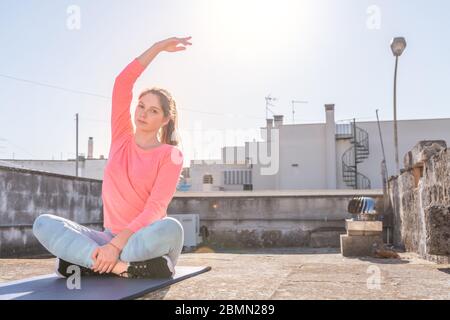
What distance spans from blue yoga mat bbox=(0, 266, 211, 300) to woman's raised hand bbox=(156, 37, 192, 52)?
164 centimetres

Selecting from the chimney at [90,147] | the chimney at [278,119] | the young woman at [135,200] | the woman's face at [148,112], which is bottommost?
the young woman at [135,200]

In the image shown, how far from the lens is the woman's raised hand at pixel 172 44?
325 centimetres

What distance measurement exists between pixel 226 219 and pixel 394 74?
6565 millimetres

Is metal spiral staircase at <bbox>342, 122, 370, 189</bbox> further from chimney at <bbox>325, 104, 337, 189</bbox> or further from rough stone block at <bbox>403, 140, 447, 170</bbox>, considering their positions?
rough stone block at <bbox>403, 140, 447, 170</bbox>

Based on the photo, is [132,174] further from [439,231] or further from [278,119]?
[278,119]

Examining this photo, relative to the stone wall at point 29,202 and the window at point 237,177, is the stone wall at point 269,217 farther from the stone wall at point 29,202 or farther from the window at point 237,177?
the window at point 237,177

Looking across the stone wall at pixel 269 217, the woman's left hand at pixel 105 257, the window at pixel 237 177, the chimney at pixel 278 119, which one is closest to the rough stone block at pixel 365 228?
the woman's left hand at pixel 105 257

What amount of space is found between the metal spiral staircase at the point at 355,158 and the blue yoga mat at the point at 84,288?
2706 cm

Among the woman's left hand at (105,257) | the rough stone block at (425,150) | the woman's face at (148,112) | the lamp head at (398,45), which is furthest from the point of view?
the lamp head at (398,45)

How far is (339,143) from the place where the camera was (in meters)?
29.6

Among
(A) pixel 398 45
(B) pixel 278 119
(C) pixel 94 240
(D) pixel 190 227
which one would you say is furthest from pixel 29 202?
(B) pixel 278 119

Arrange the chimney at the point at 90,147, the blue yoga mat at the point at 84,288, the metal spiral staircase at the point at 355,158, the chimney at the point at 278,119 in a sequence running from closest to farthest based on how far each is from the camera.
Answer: the blue yoga mat at the point at 84,288 → the metal spiral staircase at the point at 355,158 → the chimney at the point at 278,119 → the chimney at the point at 90,147
